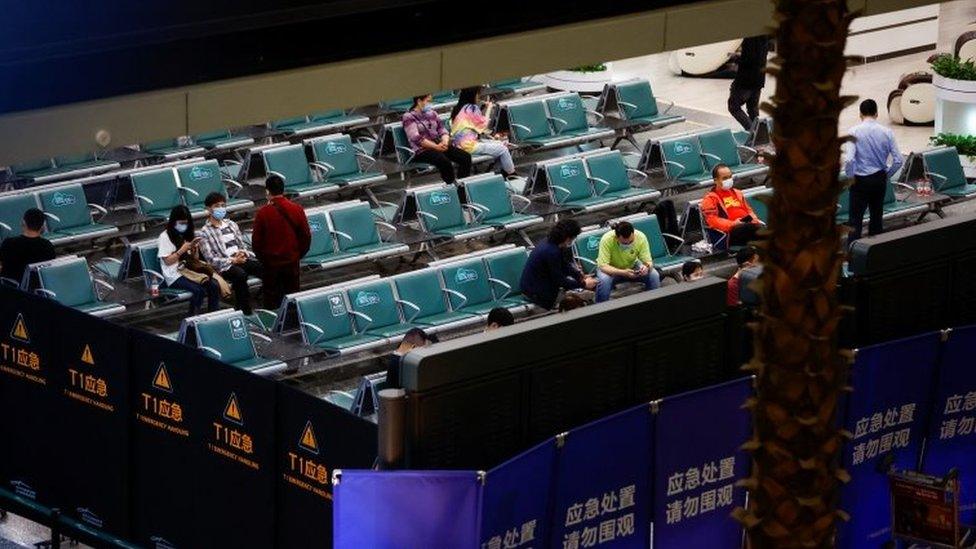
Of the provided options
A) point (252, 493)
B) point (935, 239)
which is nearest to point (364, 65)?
point (252, 493)

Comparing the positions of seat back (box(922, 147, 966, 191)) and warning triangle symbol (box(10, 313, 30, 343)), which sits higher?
warning triangle symbol (box(10, 313, 30, 343))

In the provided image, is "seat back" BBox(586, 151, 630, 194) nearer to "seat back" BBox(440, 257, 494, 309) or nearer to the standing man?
"seat back" BBox(440, 257, 494, 309)

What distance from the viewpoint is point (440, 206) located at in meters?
18.5

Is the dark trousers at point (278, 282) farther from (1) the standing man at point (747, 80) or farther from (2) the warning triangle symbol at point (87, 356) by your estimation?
(1) the standing man at point (747, 80)

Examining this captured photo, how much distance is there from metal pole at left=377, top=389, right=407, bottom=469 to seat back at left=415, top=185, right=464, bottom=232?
852 cm

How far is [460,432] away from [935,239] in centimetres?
389

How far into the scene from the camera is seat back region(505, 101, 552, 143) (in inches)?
854

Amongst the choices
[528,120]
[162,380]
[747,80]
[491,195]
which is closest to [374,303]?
[491,195]

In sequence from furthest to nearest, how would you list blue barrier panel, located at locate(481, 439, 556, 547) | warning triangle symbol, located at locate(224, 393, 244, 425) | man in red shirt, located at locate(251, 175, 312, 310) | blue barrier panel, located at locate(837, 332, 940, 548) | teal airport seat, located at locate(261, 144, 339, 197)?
1. teal airport seat, located at locate(261, 144, 339, 197)
2. man in red shirt, located at locate(251, 175, 312, 310)
3. blue barrier panel, located at locate(837, 332, 940, 548)
4. warning triangle symbol, located at locate(224, 393, 244, 425)
5. blue barrier panel, located at locate(481, 439, 556, 547)

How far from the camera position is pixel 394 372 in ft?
39.5

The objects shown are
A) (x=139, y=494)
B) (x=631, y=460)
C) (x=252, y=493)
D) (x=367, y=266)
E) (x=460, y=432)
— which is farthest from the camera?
(x=367, y=266)

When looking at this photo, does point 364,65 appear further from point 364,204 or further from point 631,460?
point 364,204

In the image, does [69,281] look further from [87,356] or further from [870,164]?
[870,164]

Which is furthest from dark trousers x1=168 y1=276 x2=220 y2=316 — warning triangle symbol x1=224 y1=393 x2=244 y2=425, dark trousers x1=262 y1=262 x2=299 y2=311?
warning triangle symbol x1=224 y1=393 x2=244 y2=425
